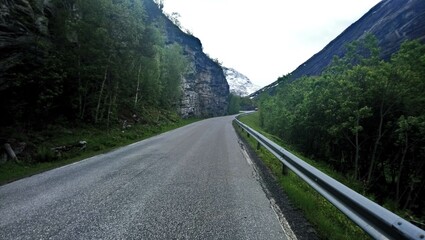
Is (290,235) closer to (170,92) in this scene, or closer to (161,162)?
(161,162)

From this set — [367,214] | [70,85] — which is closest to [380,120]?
[367,214]

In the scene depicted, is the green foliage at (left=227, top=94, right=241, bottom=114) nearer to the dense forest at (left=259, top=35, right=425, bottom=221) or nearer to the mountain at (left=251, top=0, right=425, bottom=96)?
the mountain at (left=251, top=0, right=425, bottom=96)

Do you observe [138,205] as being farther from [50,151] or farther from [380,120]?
[380,120]

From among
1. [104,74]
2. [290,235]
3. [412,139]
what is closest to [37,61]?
[104,74]

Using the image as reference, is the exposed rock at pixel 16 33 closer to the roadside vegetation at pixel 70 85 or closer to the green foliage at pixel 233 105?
the roadside vegetation at pixel 70 85

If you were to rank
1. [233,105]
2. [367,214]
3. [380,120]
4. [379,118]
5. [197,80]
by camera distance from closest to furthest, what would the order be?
1. [367,214]
2. [380,120]
3. [379,118]
4. [197,80]
5. [233,105]

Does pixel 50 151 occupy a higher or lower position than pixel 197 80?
lower

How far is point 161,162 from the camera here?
8.61 m

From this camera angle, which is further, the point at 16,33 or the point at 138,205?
the point at 16,33

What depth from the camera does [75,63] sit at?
1750 centimetres

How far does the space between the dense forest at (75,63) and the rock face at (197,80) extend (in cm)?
3776

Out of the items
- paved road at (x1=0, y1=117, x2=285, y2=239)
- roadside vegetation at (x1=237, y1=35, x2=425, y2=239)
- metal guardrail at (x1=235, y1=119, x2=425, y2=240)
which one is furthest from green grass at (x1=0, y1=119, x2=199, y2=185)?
roadside vegetation at (x1=237, y1=35, x2=425, y2=239)

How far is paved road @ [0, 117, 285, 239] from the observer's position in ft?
11.4

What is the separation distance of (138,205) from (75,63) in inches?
641
